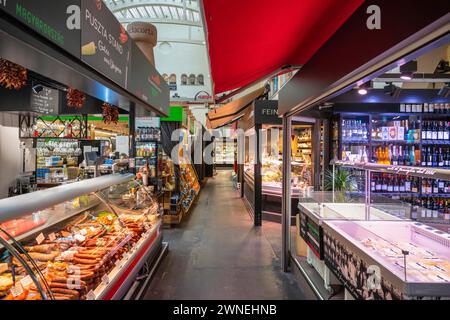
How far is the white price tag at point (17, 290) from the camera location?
1.79 m

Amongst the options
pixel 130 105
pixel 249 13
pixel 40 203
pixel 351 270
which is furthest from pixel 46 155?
pixel 351 270

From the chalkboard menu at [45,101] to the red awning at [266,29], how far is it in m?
2.99

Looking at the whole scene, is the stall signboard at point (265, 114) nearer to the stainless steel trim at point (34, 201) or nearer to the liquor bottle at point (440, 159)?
the liquor bottle at point (440, 159)

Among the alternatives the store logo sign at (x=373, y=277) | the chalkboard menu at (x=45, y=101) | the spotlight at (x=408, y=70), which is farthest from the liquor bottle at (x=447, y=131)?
the chalkboard menu at (x=45, y=101)

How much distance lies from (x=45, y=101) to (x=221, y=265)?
402 cm

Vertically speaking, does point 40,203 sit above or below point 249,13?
below

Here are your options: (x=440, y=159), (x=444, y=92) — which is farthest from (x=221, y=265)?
(x=444, y=92)

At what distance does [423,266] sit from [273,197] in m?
5.28

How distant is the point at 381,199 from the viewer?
335 centimetres

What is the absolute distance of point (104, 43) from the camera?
2285mm

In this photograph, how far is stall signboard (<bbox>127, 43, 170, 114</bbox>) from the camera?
3.17 metres

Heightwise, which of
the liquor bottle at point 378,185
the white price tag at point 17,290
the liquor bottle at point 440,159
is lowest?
the white price tag at point 17,290

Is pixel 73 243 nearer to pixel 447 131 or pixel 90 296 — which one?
pixel 90 296
